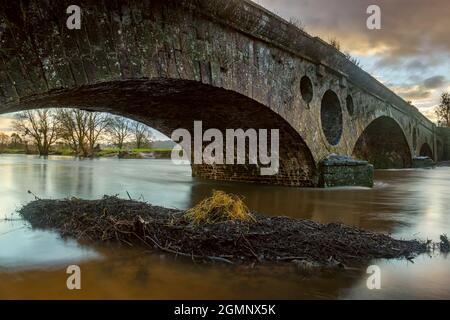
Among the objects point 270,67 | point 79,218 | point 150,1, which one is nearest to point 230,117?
point 270,67

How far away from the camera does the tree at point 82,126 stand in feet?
130

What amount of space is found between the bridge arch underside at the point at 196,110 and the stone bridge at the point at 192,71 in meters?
0.03

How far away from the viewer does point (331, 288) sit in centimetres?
269

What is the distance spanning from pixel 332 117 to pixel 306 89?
2735mm

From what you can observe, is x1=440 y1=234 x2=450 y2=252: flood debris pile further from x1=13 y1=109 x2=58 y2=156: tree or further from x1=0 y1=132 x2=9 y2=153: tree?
x1=0 y1=132 x2=9 y2=153: tree

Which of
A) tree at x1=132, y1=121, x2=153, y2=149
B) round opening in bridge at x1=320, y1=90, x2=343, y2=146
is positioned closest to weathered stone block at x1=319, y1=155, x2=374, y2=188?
round opening in bridge at x1=320, y1=90, x2=343, y2=146

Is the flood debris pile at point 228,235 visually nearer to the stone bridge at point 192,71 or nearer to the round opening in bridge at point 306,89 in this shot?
the stone bridge at point 192,71

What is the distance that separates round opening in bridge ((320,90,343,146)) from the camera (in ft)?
42.0

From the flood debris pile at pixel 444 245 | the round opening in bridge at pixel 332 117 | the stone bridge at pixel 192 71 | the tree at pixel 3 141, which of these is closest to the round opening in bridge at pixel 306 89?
the stone bridge at pixel 192 71

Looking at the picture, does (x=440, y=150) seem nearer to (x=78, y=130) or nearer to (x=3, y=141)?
(x=78, y=130)

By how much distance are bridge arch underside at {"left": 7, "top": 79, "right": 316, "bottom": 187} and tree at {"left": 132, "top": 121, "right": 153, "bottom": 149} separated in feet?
148

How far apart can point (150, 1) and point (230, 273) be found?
14.0 feet
